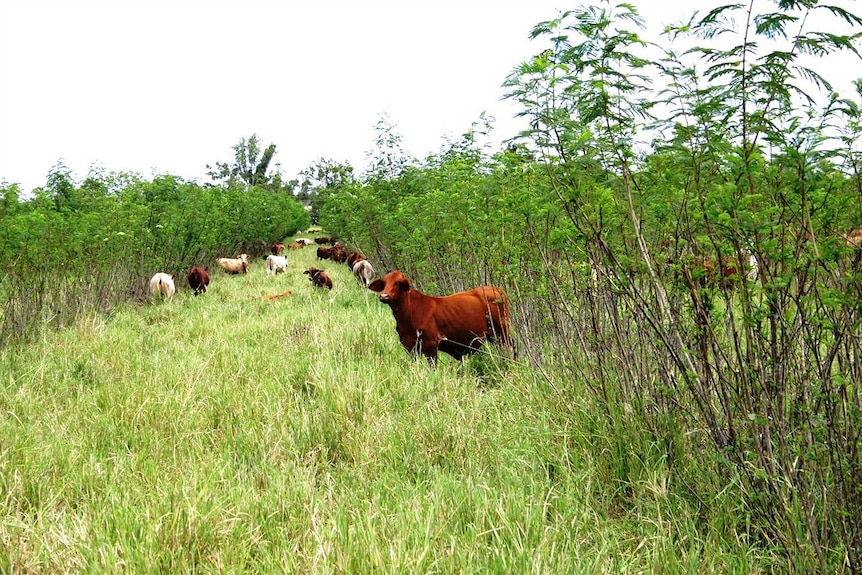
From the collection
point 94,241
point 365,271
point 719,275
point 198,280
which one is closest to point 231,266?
point 198,280

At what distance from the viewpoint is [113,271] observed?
927cm

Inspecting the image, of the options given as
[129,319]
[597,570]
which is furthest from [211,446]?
[129,319]

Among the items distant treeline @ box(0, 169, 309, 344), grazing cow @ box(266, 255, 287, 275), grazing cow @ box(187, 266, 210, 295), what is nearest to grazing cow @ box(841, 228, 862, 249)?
distant treeline @ box(0, 169, 309, 344)

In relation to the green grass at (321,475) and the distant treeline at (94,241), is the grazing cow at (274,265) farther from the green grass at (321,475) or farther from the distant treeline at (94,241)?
the green grass at (321,475)

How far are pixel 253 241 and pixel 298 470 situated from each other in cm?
2045

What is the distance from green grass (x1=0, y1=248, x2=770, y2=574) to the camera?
84.2 inches

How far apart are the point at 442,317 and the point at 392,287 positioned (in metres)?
0.60

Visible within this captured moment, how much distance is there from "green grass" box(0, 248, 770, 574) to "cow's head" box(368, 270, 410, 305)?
2.14 ft

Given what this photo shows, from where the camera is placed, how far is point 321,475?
10.1ft

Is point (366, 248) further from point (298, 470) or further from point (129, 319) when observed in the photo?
point (298, 470)

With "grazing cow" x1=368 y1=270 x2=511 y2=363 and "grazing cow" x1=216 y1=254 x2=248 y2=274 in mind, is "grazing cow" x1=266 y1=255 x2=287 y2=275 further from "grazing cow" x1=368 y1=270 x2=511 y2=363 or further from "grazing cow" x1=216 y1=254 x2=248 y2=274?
"grazing cow" x1=368 y1=270 x2=511 y2=363

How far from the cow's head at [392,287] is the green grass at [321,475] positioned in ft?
2.14

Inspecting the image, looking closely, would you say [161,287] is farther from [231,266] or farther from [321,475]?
[321,475]

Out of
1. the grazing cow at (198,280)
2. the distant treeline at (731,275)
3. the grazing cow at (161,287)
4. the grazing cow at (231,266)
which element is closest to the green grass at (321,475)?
the distant treeline at (731,275)
